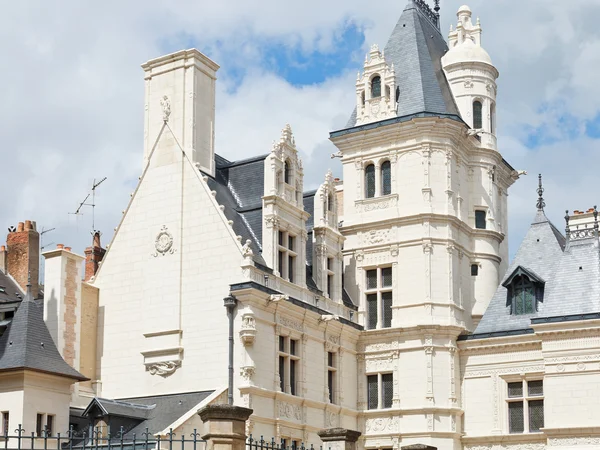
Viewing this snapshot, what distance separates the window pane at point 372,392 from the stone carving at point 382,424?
0.62m

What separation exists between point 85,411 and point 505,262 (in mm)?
18991

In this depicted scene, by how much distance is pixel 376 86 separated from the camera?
4153 cm

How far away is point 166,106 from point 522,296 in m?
14.2

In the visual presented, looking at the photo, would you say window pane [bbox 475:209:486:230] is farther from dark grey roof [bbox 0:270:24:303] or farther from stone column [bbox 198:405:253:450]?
stone column [bbox 198:405:253:450]

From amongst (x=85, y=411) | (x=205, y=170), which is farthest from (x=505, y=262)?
(x=85, y=411)

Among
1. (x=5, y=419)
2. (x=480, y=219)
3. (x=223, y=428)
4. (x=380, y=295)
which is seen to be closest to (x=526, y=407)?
(x=380, y=295)

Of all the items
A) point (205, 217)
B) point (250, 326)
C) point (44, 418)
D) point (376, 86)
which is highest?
point (376, 86)

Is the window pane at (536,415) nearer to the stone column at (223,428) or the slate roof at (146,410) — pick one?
the slate roof at (146,410)

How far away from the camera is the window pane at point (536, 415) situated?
120ft

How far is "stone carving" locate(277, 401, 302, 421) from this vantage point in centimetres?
3334

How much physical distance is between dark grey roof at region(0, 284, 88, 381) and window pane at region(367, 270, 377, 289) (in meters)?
12.2

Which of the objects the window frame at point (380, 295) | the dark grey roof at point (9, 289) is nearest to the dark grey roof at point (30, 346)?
the dark grey roof at point (9, 289)

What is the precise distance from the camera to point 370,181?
40688 mm

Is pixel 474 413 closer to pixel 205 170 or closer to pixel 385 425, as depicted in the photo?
pixel 385 425
